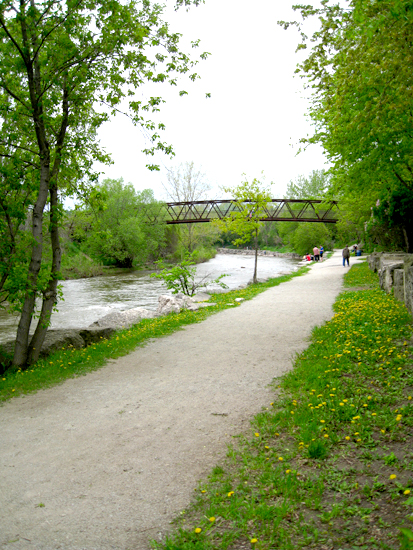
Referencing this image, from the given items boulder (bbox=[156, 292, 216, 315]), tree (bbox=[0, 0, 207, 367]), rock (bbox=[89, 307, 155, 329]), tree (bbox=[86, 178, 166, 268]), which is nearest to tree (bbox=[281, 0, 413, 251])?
tree (bbox=[0, 0, 207, 367])

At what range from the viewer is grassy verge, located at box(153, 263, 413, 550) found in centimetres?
296

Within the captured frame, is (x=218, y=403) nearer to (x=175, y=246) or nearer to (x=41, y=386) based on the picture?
(x=41, y=386)

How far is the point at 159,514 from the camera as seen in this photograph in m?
3.33

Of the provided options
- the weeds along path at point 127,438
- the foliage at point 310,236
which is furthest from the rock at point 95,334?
the foliage at point 310,236

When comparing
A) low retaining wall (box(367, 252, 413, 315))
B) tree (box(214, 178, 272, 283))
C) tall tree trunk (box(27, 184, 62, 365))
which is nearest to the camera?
tall tree trunk (box(27, 184, 62, 365))

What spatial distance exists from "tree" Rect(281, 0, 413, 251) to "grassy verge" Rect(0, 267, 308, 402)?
6.17m

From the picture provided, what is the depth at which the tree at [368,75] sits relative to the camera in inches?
215

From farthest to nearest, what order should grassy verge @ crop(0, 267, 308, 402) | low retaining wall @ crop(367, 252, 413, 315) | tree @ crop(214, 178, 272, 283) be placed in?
tree @ crop(214, 178, 272, 283)
low retaining wall @ crop(367, 252, 413, 315)
grassy verge @ crop(0, 267, 308, 402)

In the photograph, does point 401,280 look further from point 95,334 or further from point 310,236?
point 310,236

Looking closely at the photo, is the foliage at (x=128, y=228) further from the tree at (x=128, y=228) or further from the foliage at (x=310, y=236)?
the foliage at (x=310, y=236)

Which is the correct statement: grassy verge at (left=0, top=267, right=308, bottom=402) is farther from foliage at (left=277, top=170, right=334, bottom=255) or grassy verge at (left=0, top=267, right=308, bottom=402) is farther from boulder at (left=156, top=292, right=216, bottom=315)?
foliage at (left=277, top=170, right=334, bottom=255)

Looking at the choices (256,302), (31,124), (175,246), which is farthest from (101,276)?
(31,124)

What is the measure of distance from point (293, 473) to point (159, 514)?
48.2 inches

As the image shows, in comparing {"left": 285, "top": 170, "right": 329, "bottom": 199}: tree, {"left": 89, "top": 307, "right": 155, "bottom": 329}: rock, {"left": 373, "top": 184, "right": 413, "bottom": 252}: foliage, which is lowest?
{"left": 89, "top": 307, "right": 155, "bottom": 329}: rock
